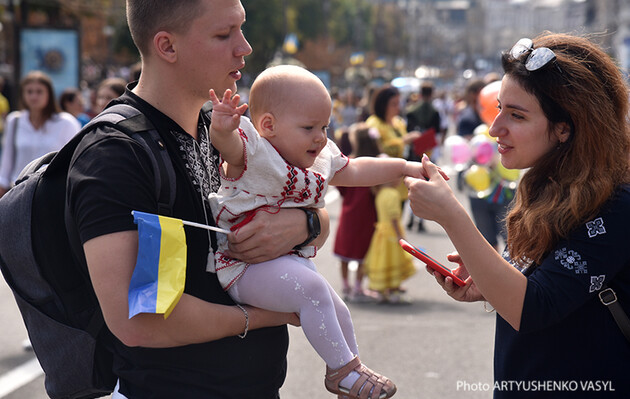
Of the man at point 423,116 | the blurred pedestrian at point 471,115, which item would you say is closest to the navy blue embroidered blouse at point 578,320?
the blurred pedestrian at point 471,115

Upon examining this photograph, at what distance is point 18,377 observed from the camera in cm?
540

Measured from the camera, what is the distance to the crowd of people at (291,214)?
77.9 inches

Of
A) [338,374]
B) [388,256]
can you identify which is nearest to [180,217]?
[338,374]

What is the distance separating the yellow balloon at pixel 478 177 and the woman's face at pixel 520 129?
4.83 m

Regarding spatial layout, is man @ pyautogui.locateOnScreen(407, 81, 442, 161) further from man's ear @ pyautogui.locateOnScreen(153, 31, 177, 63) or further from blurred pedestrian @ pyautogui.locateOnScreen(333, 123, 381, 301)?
man's ear @ pyautogui.locateOnScreen(153, 31, 177, 63)

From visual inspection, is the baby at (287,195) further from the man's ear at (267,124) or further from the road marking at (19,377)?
the road marking at (19,377)

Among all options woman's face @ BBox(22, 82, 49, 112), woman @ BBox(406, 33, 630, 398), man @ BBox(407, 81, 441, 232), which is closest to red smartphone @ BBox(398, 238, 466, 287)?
woman @ BBox(406, 33, 630, 398)

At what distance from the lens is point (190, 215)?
2.12 m

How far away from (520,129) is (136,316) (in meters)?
1.28

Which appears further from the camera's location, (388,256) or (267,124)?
(388,256)

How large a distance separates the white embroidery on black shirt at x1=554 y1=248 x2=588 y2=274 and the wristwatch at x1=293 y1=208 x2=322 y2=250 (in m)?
0.69

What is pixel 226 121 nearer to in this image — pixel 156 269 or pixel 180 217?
pixel 180 217

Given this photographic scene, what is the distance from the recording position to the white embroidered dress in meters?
2.25

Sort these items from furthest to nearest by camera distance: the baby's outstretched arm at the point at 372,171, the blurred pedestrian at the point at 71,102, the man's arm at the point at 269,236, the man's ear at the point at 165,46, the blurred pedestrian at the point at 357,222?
the blurred pedestrian at the point at 71,102 < the blurred pedestrian at the point at 357,222 < the baby's outstretched arm at the point at 372,171 < the man's arm at the point at 269,236 < the man's ear at the point at 165,46
